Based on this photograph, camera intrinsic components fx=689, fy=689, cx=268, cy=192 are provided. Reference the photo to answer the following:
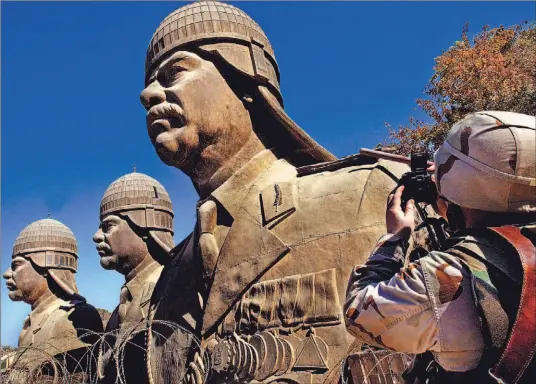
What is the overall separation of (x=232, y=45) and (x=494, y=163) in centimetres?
440

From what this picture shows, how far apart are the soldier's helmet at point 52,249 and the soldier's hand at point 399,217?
9.49 metres

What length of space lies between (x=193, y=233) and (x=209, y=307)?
118 centimetres

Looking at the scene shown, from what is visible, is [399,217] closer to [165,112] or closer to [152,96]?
[165,112]

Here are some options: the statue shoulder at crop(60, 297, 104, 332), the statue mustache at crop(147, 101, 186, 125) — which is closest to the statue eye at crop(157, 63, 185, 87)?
the statue mustache at crop(147, 101, 186, 125)

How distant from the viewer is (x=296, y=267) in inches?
219

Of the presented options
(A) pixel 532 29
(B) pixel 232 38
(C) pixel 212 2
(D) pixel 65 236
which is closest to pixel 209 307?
(B) pixel 232 38

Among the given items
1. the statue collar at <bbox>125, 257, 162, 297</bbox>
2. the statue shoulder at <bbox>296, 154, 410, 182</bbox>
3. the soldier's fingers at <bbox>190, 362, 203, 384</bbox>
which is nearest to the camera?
the statue shoulder at <bbox>296, 154, 410, 182</bbox>

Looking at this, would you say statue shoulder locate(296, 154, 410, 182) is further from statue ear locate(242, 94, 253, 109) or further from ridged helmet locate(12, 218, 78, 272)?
ridged helmet locate(12, 218, 78, 272)

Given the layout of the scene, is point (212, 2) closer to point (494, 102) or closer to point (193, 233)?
point (193, 233)

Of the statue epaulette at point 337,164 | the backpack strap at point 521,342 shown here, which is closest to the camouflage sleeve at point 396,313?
the backpack strap at point 521,342

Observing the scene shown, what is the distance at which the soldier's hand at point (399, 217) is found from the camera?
9.58ft

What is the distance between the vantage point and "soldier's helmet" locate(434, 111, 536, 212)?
2.60m

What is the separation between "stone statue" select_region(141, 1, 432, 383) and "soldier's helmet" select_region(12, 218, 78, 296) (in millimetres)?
4910

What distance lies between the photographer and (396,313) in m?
2.51
